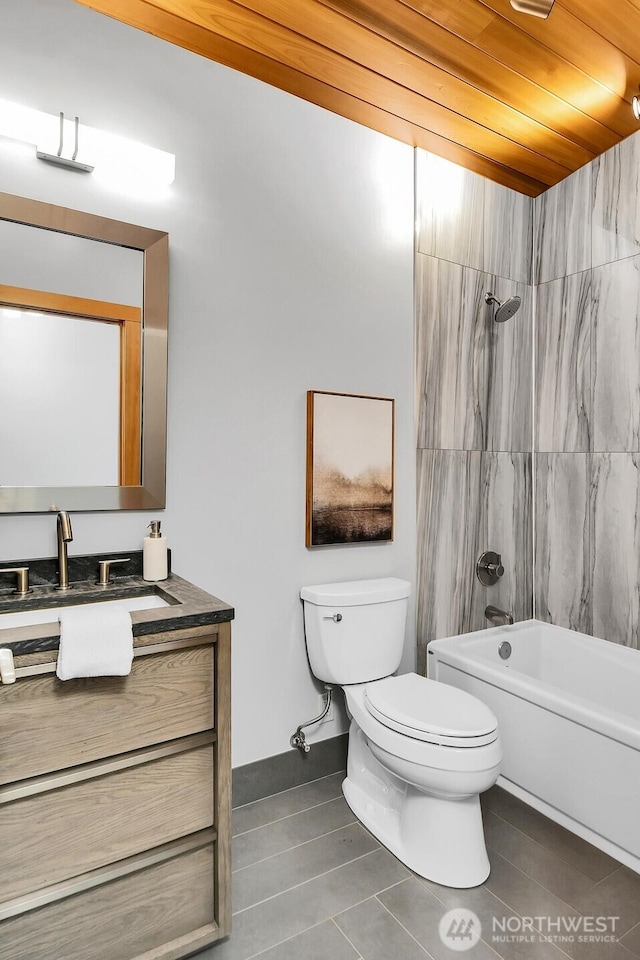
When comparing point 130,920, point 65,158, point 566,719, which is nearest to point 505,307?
point 566,719

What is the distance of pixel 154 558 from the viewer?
5.54ft

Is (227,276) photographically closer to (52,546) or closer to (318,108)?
(318,108)

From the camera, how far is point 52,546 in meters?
1.64

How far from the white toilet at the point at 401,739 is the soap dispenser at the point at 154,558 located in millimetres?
578

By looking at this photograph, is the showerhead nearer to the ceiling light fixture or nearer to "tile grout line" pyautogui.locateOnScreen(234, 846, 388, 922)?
the ceiling light fixture

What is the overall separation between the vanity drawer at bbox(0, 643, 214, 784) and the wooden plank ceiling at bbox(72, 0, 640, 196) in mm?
1884

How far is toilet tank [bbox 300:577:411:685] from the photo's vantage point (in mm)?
2016

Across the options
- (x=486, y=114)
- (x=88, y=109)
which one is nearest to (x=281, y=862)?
(x=88, y=109)

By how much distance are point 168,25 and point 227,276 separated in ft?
2.48

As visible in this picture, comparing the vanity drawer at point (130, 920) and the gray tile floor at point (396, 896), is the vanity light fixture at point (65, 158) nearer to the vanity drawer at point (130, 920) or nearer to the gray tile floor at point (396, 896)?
the vanity drawer at point (130, 920)

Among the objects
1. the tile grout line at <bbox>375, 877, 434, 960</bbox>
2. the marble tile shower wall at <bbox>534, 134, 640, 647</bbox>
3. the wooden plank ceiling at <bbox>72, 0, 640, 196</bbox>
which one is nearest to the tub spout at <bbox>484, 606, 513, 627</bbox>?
the marble tile shower wall at <bbox>534, 134, 640, 647</bbox>

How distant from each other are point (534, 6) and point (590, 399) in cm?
154

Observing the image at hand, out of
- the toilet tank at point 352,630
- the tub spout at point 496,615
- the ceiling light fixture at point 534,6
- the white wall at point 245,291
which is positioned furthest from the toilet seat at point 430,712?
the ceiling light fixture at point 534,6

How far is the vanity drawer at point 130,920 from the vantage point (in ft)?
3.82
